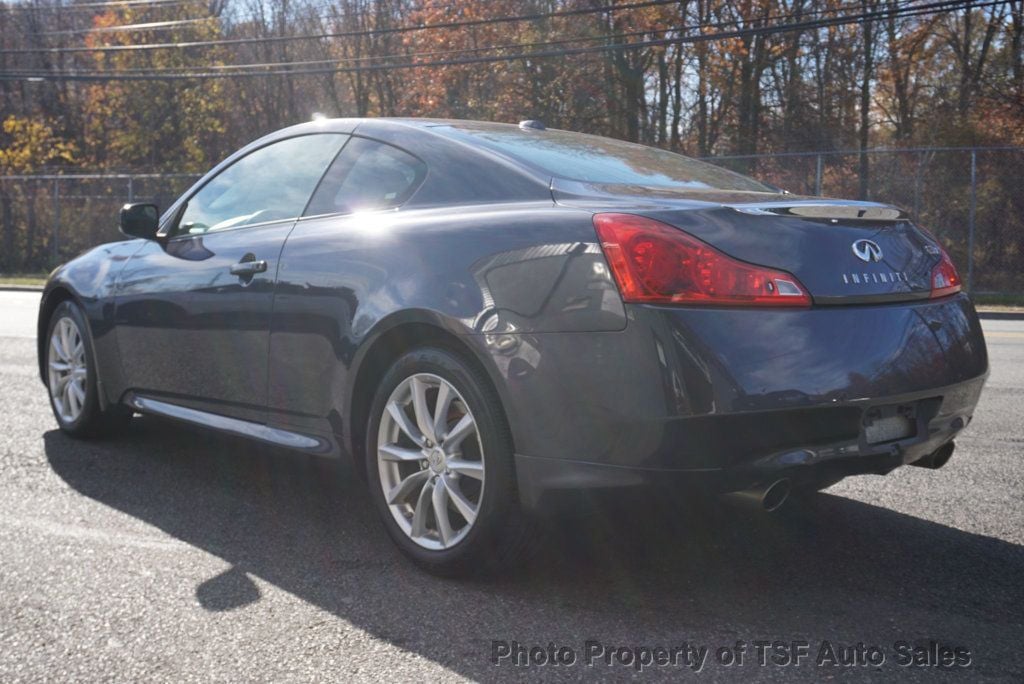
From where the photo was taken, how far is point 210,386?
180 inches

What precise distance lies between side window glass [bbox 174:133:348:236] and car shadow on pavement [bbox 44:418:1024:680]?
113cm

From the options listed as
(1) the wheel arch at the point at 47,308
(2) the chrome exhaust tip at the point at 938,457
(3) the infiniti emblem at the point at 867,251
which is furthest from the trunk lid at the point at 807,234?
(1) the wheel arch at the point at 47,308

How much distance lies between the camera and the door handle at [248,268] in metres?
4.25

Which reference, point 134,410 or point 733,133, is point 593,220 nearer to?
point 134,410

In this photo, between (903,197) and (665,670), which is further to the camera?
(903,197)

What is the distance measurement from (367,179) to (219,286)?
0.76m

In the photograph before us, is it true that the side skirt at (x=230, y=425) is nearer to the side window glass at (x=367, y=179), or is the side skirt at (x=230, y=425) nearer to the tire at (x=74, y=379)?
the tire at (x=74, y=379)

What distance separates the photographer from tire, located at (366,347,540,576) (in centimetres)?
336

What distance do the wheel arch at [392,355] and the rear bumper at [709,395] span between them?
0.35 feet

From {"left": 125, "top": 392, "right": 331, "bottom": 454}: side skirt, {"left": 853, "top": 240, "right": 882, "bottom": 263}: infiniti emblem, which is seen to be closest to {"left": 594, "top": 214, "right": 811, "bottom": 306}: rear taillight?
{"left": 853, "top": 240, "right": 882, "bottom": 263}: infiniti emblem

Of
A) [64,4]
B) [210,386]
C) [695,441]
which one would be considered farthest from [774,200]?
[64,4]

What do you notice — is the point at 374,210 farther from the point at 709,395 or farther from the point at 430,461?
the point at 709,395

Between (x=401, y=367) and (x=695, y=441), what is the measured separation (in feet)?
3.50

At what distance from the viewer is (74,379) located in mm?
5555
